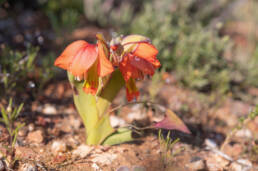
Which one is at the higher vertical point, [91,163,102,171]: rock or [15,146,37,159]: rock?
[15,146,37,159]: rock

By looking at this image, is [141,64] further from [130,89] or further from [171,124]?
[171,124]

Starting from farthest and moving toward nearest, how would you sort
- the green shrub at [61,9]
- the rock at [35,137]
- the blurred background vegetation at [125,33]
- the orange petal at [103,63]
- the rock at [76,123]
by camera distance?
1. the green shrub at [61,9]
2. the blurred background vegetation at [125,33]
3. the rock at [76,123]
4. the rock at [35,137]
5. the orange petal at [103,63]

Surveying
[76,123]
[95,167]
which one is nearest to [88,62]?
[95,167]

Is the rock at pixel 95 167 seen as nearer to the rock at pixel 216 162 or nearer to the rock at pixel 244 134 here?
the rock at pixel 216 162

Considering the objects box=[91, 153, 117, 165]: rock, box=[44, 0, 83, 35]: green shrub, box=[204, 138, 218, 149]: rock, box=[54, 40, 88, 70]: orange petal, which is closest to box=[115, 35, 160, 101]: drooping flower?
box=[54, 40, 88, 70]: orange petal

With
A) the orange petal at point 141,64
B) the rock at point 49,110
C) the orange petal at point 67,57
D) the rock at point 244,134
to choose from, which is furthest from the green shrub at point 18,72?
the rock at point 244,134

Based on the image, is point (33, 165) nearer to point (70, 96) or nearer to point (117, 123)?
point (117, 123)

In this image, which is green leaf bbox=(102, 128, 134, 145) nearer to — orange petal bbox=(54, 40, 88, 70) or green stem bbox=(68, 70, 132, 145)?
green stem bbox=(68, 70, 132, 145)

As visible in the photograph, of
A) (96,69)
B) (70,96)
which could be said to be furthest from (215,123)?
(96,69)
